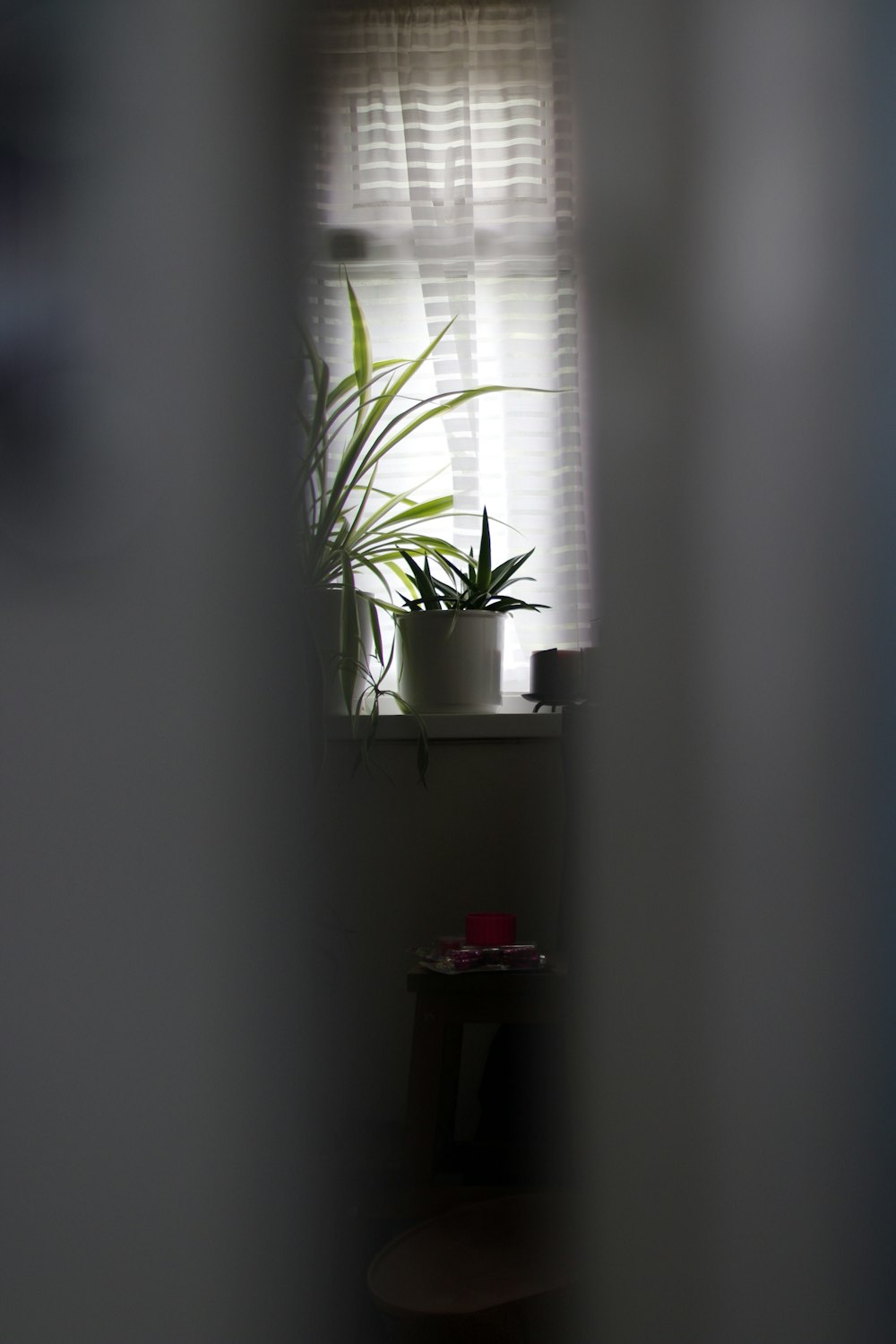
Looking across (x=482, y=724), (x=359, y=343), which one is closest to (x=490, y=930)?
(x=482, y=724)

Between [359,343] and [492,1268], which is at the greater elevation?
[359,343]

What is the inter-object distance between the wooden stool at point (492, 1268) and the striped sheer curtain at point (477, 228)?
0.60 ft

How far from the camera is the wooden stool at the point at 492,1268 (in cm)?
26

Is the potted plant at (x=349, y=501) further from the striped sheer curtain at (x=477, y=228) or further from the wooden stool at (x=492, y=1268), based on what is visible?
the wooden stool at (x=492, y=1268)

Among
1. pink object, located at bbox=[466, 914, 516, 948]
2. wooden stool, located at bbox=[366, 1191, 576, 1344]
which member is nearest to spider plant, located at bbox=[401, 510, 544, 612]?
pink object, located at bbox=[466, 914, 516, 948]

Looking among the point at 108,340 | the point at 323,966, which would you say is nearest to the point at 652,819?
the point at 323,966

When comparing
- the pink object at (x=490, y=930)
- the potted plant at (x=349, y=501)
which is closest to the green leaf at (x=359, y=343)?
the potted plant at (x=349, y=501)

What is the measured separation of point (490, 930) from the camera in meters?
0.29

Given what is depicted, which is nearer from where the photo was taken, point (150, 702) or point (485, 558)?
point (150, 702)

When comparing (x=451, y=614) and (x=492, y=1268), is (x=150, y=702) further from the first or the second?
(x=492, y=1268)

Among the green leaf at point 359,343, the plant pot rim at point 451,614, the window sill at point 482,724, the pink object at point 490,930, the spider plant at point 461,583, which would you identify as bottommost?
the pink object at point 490,930

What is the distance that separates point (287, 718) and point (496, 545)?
121mm

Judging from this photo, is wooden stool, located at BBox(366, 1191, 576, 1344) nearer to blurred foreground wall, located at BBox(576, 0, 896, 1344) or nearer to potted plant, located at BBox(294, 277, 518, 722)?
blurred foreground wall, located at BBox(576, 0, 896, 1344)

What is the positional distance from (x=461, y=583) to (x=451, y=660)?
0.05m
